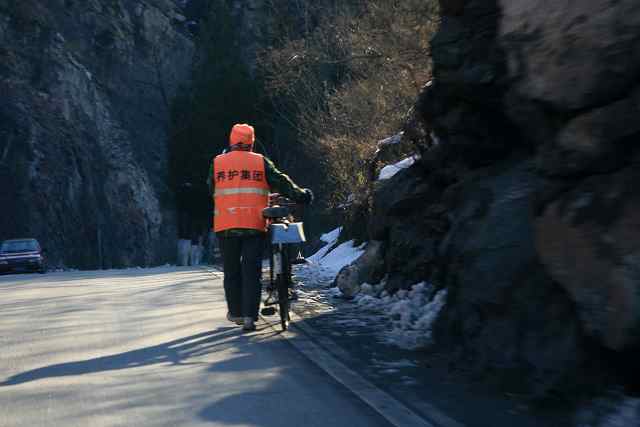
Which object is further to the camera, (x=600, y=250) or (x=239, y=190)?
(x=239, y=190)

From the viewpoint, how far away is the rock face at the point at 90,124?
46344 millimetres


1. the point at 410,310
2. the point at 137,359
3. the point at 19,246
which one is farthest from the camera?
the point at 19,246

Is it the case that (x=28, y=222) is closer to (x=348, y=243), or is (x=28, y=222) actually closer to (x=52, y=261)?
(x=52, y=261)

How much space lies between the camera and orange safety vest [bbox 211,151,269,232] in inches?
421

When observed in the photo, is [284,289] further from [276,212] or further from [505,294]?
[505,294]

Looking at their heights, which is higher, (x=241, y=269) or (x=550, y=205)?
(x=550, y=205)

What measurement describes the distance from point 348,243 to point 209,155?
30364 millimetres

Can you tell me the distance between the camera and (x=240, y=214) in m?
10.7

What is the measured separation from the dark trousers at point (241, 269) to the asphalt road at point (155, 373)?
0.30m

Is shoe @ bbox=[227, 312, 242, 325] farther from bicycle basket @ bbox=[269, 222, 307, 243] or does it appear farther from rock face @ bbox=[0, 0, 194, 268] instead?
rock face @ bbox=[0, 0, 194, 268]

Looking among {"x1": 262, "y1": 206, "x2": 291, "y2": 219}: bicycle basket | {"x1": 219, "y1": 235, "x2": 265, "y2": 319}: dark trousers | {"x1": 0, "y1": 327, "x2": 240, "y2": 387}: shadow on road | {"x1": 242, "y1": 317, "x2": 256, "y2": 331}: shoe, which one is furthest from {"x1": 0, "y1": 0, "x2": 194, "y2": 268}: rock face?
{"x1": 0, "y1": 327, "x2": 240, "y2": 387}: shadow on road

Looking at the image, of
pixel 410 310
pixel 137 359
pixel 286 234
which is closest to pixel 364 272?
pixel 410 310

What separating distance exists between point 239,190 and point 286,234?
67 centimetres

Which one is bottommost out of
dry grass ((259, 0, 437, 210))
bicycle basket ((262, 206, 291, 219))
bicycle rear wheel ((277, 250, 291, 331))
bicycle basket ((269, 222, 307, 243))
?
bicycle rear wheel ((277, 250, 291, 331))
